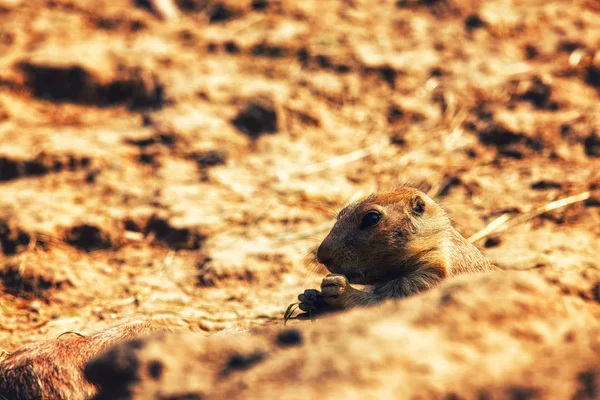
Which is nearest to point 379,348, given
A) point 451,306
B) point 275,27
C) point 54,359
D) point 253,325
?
point 451,306

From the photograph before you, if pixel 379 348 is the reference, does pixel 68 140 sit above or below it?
below

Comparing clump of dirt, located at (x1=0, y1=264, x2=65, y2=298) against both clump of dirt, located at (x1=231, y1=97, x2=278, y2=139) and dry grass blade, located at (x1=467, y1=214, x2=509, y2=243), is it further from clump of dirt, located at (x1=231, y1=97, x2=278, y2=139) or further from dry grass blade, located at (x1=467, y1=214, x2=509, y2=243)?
dry grass blade, located at (x1=467, y1=214, x2=509, y2=243)

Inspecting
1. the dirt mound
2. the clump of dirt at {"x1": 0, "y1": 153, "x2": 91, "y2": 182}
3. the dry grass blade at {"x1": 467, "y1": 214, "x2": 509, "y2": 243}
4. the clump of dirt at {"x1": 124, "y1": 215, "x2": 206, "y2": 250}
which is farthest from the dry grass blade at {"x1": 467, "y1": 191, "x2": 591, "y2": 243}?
the clump of dirt at {"x1": 0, "y1": 153, "x2": 91, "y2": 182}

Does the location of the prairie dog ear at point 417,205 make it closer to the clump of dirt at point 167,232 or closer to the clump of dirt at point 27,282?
the clump of dirt at point 167,232

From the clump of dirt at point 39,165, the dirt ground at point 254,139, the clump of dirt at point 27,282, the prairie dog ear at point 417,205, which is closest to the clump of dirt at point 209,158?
the dirt ground at point 254,139

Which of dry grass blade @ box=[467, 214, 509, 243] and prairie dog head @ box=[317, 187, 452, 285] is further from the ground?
prairie dog head @ box=[317, 187, 452, 285]

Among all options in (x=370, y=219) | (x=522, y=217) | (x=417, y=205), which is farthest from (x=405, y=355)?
(x=522, y=217)

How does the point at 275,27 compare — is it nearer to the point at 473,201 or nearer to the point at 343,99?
the point at 343,99
